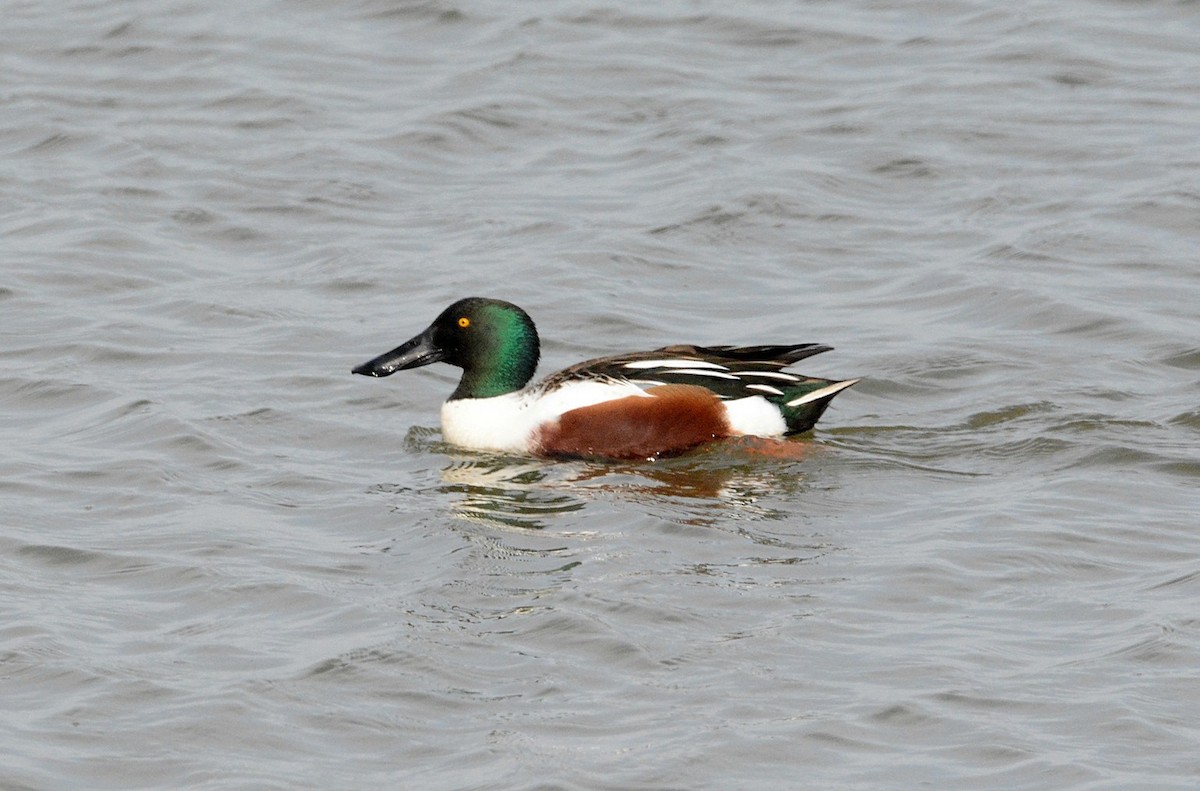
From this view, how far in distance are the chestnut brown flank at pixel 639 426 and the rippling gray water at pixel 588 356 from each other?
0.11 meters

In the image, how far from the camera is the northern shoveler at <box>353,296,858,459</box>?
30.5ft

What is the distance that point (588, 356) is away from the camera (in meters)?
10.9

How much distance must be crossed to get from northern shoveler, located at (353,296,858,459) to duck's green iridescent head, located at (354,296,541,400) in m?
0.17

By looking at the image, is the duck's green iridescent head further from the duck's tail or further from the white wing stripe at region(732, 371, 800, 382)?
the duck's tail

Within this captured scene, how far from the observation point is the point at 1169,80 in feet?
48.3

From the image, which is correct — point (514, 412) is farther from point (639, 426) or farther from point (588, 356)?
point (588, 356)

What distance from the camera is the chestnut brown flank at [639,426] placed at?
9.27 metres

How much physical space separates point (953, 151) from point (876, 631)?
7223mm

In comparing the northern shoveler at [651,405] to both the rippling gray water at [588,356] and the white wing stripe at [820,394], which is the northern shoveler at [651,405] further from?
the rippling gray water at [588,356]

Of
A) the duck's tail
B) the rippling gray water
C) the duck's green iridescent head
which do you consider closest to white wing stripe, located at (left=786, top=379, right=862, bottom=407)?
the duck's tail

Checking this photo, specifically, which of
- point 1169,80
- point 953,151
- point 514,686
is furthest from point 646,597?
point 1169,80

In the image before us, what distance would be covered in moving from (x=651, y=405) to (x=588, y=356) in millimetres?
1672

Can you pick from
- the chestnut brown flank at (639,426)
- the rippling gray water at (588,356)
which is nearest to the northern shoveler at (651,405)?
the chestnut brown flank at (639,426)

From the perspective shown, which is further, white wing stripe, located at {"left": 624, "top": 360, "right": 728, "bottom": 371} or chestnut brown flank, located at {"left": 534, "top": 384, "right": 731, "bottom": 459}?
white wing stripe, located at {"left": 624, "top": 360, "right": 728, "bottom": 371}
